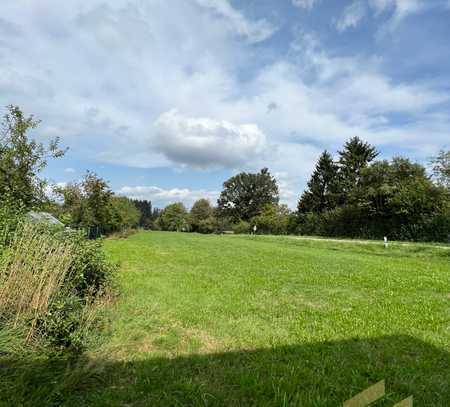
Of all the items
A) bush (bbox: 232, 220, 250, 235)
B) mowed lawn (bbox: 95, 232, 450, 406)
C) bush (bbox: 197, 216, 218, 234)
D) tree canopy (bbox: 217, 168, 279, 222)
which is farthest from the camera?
tree canopy (bbox: 217, 168, 279, 222)

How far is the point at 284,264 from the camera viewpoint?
10828mm

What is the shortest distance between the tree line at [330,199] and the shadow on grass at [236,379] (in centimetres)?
291

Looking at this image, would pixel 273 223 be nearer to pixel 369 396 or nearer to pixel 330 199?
pixel 330 199

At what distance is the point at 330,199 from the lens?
42750 mm

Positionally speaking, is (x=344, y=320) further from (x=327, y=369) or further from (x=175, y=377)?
(x=175, y=377)

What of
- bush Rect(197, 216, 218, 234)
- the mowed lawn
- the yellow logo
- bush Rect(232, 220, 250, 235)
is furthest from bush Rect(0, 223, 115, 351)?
bush Rect(197, 216, 218, 234)

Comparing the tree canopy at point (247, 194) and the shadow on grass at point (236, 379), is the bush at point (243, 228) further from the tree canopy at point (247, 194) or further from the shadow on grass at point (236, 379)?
the shadow on grass at point (236, 379)

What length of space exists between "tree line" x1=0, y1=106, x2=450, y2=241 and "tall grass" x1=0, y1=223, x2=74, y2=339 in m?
1.40

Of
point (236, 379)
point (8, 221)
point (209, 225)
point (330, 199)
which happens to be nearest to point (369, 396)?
point (236, 379)

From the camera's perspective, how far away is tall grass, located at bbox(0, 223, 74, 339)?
134 inches

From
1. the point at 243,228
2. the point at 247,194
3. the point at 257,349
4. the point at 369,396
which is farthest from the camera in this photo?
the point at 247,194

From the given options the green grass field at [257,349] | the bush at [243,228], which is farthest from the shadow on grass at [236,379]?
the bush at [243,228]

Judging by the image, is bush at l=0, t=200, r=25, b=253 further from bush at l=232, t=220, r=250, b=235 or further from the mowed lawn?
bush at l=232, t=220, r=250, b=235

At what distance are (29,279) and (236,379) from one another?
2.46 meters
